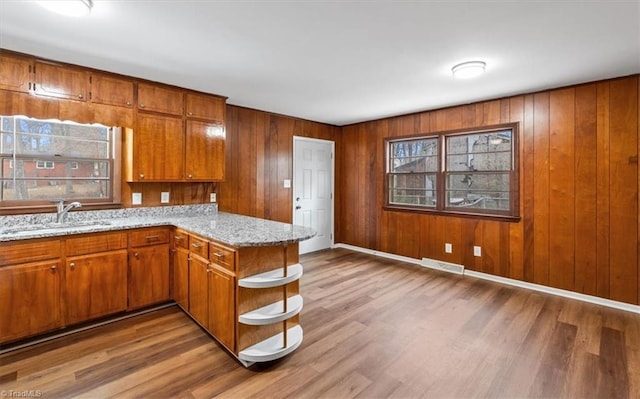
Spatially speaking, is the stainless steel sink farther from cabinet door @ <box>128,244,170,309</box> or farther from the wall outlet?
the wall outlet

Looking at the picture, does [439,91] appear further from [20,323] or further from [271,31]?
[20,323]

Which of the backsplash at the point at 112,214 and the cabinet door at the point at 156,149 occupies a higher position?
the cabinet door at the point at 156,149

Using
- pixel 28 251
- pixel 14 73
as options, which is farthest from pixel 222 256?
pixel 14 73

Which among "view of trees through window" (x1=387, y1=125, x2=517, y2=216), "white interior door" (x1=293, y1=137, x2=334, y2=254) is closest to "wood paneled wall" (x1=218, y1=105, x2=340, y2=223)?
"white interior door" (x1=293, y1=137, x2=334, y2=254)

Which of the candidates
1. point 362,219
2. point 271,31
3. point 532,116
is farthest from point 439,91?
point 362,219

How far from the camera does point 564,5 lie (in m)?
1.91

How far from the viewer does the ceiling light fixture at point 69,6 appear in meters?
1.84

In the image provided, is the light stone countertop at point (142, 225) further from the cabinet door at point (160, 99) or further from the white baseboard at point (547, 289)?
the white baseboard at point (547, 289)

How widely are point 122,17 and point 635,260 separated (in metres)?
5.06

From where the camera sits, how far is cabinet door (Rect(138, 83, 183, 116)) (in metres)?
3.23

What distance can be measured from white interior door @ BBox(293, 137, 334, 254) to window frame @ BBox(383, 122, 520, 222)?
113 cm

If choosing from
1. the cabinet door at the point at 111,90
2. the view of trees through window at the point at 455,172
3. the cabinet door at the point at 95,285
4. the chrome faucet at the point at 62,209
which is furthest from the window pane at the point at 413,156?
the chrome faucet at the point at 62,209

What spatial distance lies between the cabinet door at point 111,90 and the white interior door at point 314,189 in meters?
2.57

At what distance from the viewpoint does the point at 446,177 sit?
4488 millimetres
